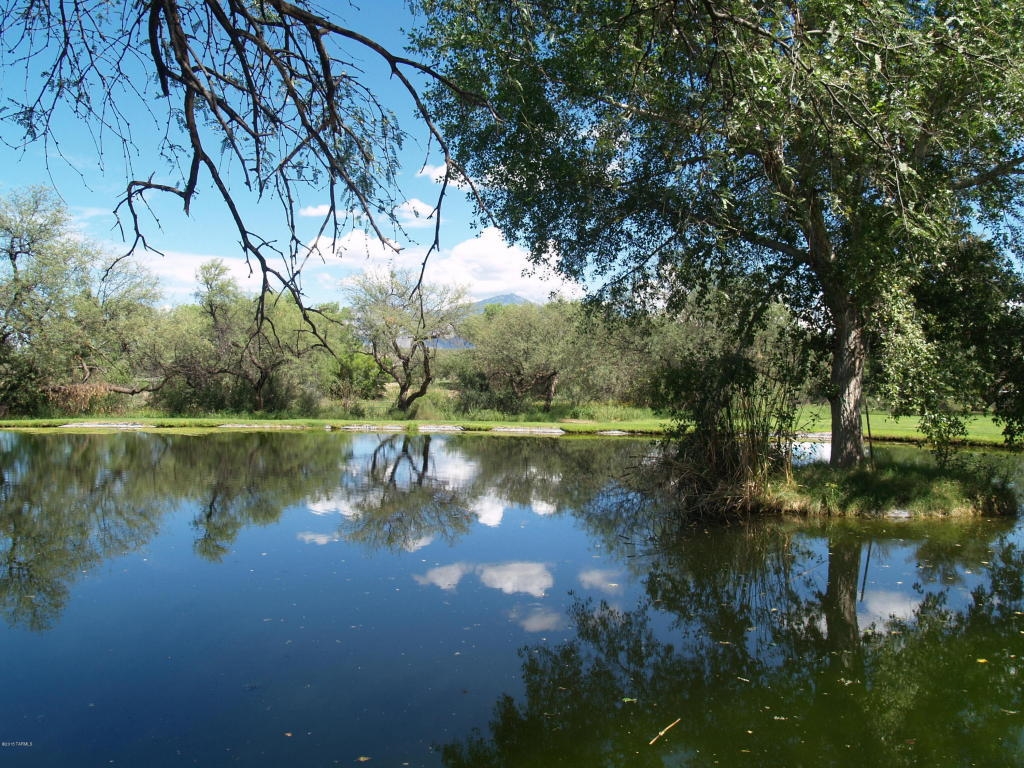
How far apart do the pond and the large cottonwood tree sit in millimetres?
3686

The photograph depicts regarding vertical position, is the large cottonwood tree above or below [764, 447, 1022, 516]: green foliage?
above

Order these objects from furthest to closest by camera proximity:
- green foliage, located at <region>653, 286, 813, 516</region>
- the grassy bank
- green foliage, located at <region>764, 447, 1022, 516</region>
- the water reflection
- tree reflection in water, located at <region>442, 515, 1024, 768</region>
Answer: the grassy bank, green foliage, located at <region>764, 447, 1022, 516</region>, green foliage, located at <region>653, 286, 813, 516</region>, the water reflection, tree reflection in water, located at <region>442, 515, 1024, 768</region>

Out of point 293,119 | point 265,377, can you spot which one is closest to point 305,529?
point 293,119

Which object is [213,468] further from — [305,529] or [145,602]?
[145,602]

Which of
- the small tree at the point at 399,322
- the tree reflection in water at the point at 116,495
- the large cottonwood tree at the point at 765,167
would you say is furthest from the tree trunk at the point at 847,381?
the small tree at the point at 399,322

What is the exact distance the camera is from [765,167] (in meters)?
9.70

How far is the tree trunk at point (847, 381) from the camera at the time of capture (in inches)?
495

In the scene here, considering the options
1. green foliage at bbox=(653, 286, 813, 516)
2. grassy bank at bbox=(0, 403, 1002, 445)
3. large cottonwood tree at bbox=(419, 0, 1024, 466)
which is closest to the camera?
large cottonwood tree at bbox=(419, 0, 1024, 466)

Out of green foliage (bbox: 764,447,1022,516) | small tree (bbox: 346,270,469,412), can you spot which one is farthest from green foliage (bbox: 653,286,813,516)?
small tree (bbox: 346,270,469,412)

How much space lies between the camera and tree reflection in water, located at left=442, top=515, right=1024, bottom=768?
15.4 feet

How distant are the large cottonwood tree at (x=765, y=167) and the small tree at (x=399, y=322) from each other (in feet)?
59.9

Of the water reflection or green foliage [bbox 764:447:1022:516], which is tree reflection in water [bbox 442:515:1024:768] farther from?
green foliage [bbox 764:447:1022:516]

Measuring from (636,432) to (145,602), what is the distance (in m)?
22.3

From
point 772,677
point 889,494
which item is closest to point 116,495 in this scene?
point 772,677
